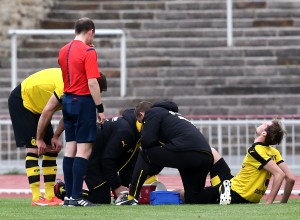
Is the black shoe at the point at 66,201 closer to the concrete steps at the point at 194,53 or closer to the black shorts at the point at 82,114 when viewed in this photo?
the black shorts at the point at 82,114

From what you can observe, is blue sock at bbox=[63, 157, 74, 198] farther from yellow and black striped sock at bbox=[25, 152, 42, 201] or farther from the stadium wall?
the stadium wall

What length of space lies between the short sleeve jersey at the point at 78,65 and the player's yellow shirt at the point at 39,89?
0.69 meters

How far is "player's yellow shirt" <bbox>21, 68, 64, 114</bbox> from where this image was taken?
14.1 m

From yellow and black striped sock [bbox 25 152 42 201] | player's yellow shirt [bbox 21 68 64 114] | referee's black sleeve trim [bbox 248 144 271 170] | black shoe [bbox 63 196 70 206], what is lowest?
black shoe [bbox 63 196 70 206]

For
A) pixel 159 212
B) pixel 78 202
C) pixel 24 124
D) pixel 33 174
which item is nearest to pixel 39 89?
pixel 24 124

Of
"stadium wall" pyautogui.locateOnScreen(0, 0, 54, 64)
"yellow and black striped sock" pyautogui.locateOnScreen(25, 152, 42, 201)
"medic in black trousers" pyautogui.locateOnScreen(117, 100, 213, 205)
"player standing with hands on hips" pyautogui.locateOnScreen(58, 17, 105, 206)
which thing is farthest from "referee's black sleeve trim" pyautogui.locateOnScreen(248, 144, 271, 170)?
"stadium wall" pyautogui.locateOnScreen(0, 0, 54, 64)

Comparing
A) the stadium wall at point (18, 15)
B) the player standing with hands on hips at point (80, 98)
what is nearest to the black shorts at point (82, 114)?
the player standing with hands on hips at point (80, 98)

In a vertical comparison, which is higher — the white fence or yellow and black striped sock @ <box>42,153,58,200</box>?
yellow and black striped sock @ <box>42,153,58,200</box>

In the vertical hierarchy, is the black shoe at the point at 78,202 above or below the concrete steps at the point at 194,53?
below

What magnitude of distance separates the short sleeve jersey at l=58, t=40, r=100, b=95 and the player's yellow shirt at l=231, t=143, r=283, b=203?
6.20ft

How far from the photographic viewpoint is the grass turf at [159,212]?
11844 millimetres

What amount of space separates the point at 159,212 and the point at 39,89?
97.2 inches

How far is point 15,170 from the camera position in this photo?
21.2 m

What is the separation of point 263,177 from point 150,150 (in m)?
1.23
